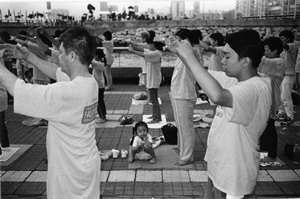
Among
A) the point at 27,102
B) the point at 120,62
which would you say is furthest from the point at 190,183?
the point at 120,62

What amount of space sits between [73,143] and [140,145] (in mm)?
3330

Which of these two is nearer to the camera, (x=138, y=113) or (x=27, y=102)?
(x=27, y=102)

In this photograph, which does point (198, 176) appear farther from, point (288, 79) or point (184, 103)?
point (288, 79)

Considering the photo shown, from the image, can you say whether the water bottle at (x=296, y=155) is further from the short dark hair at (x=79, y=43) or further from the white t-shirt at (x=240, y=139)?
the short dark hair at (x=79, y=43)

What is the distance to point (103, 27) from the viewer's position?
4022 cm

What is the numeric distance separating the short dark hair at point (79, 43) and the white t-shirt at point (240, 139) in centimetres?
102

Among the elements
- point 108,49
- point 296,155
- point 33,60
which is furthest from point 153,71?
point 33,60

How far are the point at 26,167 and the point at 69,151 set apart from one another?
11.2 feet

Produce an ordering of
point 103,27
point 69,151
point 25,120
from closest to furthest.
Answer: point 69,151, point 25,120, point 103,27

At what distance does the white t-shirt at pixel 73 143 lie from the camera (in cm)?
211

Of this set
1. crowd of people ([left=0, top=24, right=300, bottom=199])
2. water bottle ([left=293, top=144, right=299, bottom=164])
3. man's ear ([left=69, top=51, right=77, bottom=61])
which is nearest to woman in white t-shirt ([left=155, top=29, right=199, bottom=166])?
water bottle ([left=293, top=144, right=299, bottom=164])

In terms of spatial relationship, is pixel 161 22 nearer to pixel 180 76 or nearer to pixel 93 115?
pixel 180 76

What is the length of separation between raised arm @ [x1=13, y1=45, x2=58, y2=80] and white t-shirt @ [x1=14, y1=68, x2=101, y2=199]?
1.27 ft

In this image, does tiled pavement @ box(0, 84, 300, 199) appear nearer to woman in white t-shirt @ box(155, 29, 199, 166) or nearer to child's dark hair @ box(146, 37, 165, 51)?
woman in white t-shirt @ box(155, 29, 199, 166)
